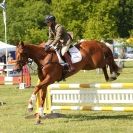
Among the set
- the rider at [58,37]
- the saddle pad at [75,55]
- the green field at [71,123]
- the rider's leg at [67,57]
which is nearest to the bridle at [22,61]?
the rider at [58,37]

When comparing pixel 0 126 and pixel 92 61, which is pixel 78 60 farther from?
pixel 0 126

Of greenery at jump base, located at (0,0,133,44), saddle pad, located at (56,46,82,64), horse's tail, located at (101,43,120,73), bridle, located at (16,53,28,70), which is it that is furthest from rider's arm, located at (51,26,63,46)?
greenery at jump base, located at (0,0,133,44)

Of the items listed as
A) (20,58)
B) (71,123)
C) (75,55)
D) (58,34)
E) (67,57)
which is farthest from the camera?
(75,55)

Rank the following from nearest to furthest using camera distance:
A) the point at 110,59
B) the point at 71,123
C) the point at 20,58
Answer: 1. the point at 71,123
2. the point at 20,58
3. the point at 110,59

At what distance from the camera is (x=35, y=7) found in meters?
65.6

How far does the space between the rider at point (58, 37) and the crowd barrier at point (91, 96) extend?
0.64 metres

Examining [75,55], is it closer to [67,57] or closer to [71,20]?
[67,57]

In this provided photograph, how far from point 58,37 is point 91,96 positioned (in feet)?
5.52

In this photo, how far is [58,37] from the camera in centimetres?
1246

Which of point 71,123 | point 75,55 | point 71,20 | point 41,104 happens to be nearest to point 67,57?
point 75,55

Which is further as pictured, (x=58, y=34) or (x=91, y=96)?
(x=91, y=96)

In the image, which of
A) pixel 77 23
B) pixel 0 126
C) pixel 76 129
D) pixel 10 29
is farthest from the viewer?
pixel 77 23

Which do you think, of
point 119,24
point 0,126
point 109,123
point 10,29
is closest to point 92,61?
point 109,123

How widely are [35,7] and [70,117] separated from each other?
175 feet
